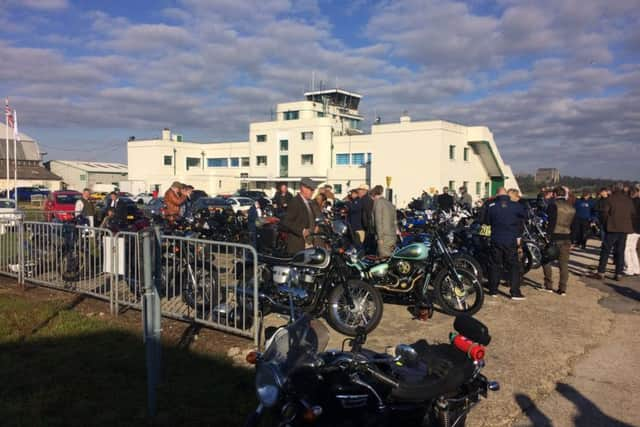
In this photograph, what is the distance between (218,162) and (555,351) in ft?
194

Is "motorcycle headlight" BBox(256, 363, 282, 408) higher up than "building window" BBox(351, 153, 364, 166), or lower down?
lower down

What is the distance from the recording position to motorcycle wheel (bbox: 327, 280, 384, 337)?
6.13 meters

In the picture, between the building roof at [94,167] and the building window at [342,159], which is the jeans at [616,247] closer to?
the building window at [342,159]

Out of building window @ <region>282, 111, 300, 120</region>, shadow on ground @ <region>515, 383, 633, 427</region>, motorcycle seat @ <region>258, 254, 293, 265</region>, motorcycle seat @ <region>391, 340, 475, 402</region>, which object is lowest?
shadow on ground @ <region>515, 383, 633, 427</region>

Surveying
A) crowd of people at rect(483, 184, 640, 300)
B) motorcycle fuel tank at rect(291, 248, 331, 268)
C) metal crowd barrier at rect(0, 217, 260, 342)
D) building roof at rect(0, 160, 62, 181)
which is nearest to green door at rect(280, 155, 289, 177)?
building roof at rect(0, 160, 62, 181)

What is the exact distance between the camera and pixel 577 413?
4.23 metres

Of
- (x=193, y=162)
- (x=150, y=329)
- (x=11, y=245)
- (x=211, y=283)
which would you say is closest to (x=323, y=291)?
(x=211, y=283)

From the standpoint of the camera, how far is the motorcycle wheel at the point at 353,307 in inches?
241

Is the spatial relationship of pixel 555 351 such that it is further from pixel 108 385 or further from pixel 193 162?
pixel 193 162

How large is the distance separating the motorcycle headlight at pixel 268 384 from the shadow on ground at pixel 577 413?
8.54 ft

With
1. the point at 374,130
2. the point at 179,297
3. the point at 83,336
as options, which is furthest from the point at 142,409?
the point at 374,130

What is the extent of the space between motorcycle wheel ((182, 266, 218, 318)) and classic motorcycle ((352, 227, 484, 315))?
6.60 ft

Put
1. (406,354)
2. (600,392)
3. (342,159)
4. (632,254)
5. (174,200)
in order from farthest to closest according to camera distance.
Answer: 1. (342,159)
2. (632,254)
3. (174,200)
4. (600,392)
5. (406,354)

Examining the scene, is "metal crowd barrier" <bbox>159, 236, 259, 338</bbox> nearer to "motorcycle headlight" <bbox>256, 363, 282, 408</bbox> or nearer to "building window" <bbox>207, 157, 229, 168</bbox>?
"motorcycle headlight" <bbox>256, 363, 282, 408</bbox>
